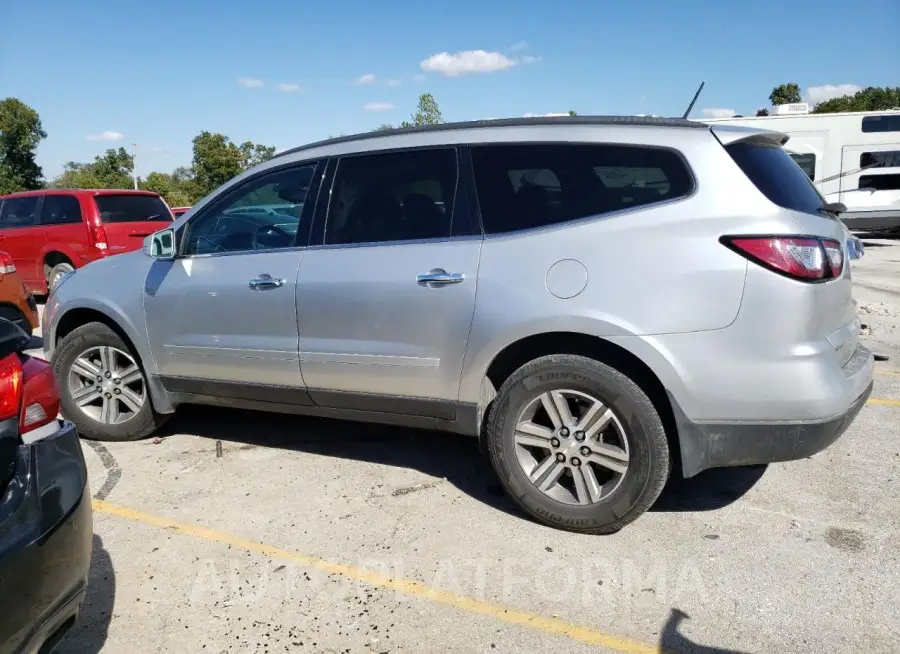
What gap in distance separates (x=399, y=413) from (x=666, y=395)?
4.45ft

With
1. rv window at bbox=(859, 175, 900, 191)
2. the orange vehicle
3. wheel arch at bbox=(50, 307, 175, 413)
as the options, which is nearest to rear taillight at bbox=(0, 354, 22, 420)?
wheel arch at bbox=(50, 307, 175, 413)

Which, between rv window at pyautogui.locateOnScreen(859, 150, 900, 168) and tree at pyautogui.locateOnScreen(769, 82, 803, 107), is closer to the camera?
rv window at pyautogui.locateOnScreen(859, 150, 900, 168)

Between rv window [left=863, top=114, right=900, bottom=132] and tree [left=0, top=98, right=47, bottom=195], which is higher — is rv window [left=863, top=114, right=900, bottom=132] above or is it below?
below

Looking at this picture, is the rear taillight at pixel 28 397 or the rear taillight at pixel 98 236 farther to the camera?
the rear taillight at pixel 98 236

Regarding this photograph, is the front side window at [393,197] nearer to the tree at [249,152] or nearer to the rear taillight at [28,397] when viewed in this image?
the rear taillight at [28,397]

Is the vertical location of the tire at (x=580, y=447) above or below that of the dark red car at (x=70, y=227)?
below

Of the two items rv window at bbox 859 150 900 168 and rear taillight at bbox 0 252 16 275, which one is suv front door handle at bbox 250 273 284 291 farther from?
rv window at bbox 859 150 900 168

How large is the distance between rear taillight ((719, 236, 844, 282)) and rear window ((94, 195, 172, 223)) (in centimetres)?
939

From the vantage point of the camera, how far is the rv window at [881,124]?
54.4 feet

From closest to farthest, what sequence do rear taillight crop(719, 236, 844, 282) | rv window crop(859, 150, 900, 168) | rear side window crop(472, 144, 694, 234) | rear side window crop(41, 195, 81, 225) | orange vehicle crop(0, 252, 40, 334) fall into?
1. rear taillight crop(719, 236, 844, 282)
2. rear side window crop(472, 144, 694, 234)
3. orange vehicle crop(0, 252, 40, 334)
4. rear side window crop(41, 195, 81, 225)
5. rv window crop(859, 150, 900, 168)

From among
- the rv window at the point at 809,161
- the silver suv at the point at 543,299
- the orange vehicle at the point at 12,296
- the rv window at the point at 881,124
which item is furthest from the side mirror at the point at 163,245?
the rv window at the point at 881,124

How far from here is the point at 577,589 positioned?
9.32ft

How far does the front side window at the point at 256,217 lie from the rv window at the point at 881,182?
16853 mm

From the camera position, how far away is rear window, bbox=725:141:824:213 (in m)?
2.98
